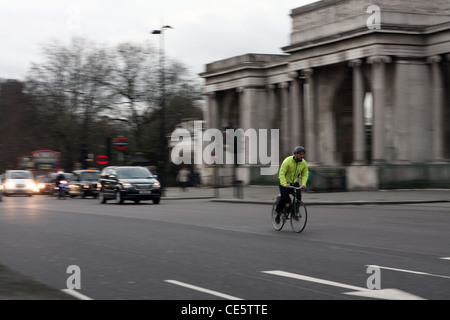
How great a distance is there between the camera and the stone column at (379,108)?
4578cm

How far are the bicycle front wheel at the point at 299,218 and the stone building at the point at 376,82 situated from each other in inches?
1105

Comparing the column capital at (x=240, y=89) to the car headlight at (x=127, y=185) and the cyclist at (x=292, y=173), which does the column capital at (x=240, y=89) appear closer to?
the car headlight at (x=127, y=185)

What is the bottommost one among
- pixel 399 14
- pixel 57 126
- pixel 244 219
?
pixel 244 219

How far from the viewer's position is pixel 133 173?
114ft

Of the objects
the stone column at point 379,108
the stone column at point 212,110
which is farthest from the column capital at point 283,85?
the stone column at point 379,108

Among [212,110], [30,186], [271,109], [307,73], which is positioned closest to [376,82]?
[307,73]

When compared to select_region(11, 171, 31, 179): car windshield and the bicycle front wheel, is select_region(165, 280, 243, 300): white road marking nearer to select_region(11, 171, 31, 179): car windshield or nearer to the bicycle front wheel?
the bicycle front wheel

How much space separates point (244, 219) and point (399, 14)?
89.2 ft

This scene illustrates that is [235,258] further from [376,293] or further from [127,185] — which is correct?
[127,185]

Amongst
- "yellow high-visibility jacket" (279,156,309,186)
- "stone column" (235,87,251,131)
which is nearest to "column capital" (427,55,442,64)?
"stone column" (235,87,251,131)

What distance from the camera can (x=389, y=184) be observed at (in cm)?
4428

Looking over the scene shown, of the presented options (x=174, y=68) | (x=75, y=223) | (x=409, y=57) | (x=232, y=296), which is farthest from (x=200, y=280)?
(x=174, y=68)

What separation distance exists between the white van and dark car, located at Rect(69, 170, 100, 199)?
30.5 feet
